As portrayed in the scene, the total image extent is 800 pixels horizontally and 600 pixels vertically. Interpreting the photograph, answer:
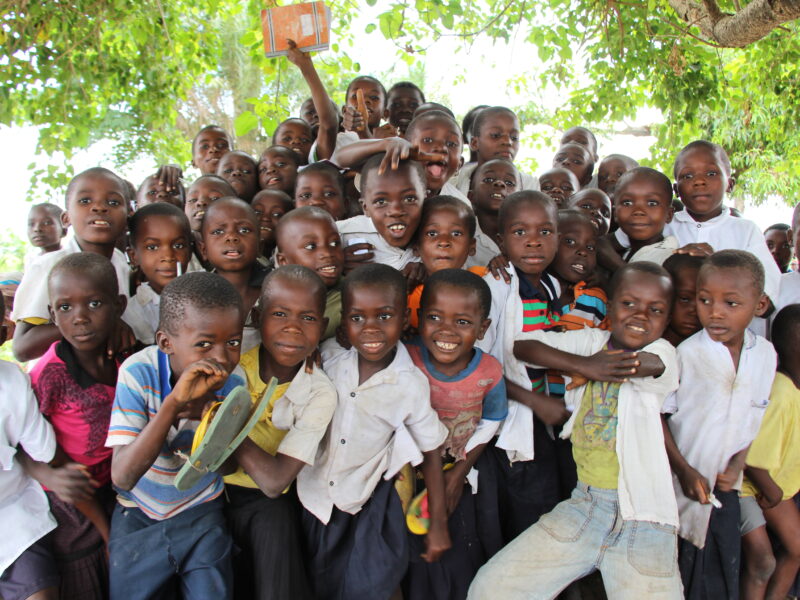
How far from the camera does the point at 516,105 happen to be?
33.8 feet

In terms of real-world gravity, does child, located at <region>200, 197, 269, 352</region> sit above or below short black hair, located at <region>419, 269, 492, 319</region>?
above

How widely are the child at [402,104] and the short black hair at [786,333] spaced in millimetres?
3008

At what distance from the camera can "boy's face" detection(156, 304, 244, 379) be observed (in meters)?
1.85

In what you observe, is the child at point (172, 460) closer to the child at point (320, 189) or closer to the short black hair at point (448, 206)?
the short black hair at point (448, 206)

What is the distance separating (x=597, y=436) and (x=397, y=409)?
2.70ft

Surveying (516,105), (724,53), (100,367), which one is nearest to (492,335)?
(100,367)

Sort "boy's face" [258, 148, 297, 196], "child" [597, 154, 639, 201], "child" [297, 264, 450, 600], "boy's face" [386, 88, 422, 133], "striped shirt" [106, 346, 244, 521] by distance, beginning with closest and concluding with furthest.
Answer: "striped shirt" [106, 346, 244, 521]
"child" [297, 264, 450, 600]
"boy's face" [258, 148, 297, 196]
"child" [597, 154, 639, 201]
"boy's face" [386, 88, 422, 133]

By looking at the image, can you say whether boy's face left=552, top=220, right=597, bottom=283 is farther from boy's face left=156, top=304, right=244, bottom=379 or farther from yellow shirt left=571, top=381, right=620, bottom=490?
boy's face left=156, top=304, right=244, bottom=379

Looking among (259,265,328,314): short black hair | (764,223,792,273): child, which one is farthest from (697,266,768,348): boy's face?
(764,223,792,273): child

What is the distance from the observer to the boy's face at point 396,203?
2629mm

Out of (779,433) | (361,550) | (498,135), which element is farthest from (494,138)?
(361,550)

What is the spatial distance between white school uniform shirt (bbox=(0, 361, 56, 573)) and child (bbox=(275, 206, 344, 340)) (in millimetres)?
1090

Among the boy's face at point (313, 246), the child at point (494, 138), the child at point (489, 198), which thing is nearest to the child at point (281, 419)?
the boy's face at point (313, 246)

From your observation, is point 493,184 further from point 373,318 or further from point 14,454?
point 14,454
